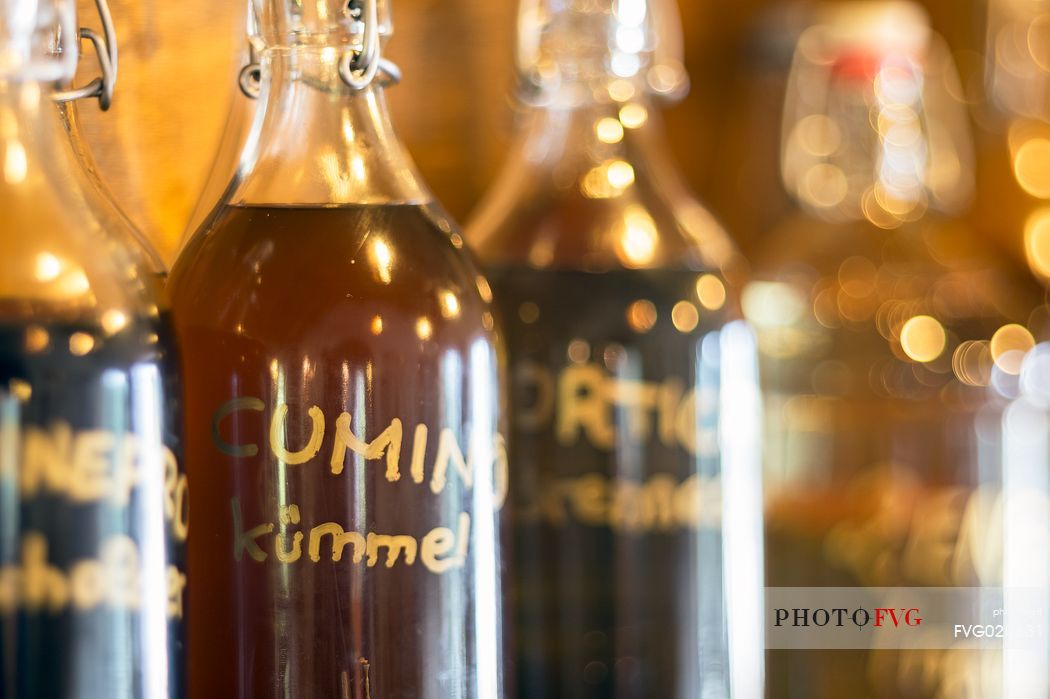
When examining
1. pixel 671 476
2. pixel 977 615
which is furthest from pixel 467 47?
pixel 977 615

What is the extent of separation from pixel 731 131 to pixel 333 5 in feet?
2.05

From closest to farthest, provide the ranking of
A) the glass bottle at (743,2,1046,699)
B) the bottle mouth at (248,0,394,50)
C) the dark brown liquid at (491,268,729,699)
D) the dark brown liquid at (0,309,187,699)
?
the dark brown liquid at (0,309,187,699), the bottle mouth at (248,0,394,50), the dark brown liquid at (491,268,729,699), the glass bottle at (743,2,1046,699)

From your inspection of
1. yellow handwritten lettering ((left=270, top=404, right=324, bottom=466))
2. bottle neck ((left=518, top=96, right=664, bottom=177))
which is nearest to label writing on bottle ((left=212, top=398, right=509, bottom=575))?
yellow handwritten lettering ((left=270, top=404, right=324, bottom=466))

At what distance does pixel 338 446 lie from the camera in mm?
406

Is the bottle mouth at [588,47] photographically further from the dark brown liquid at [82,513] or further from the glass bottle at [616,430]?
the dark brown liquid at [82,513]

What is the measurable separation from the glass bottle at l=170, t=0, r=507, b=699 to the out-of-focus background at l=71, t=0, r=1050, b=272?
0.31 feet

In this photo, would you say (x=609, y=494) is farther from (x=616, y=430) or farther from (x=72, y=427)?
(x=72, y=427)

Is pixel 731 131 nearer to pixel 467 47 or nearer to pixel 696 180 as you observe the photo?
pixel 696 180

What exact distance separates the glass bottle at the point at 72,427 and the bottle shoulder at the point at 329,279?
0.12 feet

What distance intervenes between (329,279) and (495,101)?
37 centimetres

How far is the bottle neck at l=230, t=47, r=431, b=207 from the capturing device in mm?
443

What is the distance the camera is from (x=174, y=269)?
447mm

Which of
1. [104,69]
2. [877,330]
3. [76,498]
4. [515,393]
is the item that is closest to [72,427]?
[76,498]

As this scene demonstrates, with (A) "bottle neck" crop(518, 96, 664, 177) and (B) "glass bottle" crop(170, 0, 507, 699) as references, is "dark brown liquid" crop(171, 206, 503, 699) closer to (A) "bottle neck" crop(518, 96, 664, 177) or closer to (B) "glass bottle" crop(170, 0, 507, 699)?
(B) "glass bottle" crop(170, 0, 507, 699)
